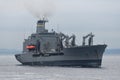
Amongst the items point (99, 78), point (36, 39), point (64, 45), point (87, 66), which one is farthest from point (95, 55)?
point (99, 78)

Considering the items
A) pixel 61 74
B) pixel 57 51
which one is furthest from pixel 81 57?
pixel 61 74

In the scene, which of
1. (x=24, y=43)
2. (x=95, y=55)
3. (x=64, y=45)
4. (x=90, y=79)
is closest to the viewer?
(x=90, y=79)

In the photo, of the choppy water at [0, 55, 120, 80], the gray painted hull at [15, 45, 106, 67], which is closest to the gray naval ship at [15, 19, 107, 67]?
the gray painted hull at [15, 45, 106, 67]

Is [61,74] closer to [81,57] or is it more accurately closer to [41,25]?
[81,57]

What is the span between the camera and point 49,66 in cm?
11812

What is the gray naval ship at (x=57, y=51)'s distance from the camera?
4422 inches

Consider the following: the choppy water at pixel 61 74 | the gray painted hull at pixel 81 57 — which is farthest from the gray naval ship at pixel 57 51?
the choppy water at pixel 61 74

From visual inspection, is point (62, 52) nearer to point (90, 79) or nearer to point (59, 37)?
point (59, 37)

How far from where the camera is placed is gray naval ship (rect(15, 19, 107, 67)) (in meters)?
112

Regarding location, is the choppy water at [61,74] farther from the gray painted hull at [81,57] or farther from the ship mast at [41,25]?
the ship mast at [41,25]

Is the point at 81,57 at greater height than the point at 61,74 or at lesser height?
greater

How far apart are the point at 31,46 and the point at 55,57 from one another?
1126 cm

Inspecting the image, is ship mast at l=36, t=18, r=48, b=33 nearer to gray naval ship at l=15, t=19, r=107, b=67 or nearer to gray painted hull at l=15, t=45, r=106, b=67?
gray naval ship at l=15, t=19, r=107, b=67

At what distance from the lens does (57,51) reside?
119750 mm
